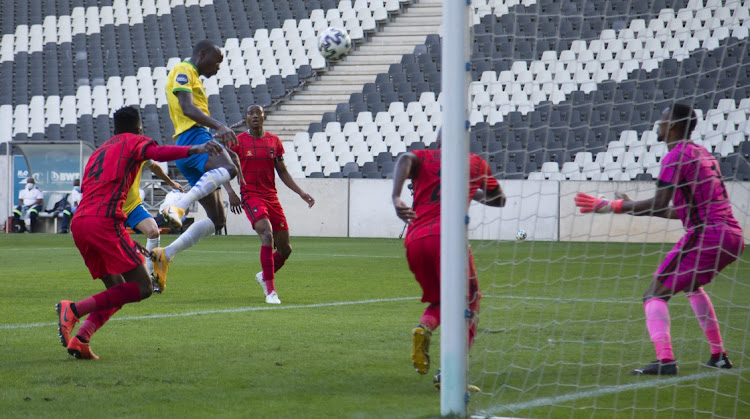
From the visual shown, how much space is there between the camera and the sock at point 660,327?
4500mm

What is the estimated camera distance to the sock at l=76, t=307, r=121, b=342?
477cm

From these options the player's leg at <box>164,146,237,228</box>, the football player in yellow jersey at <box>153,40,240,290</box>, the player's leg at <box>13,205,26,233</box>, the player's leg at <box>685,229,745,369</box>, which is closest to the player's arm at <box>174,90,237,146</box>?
the football player in yellow jersey at <box>153,40,240,290</box>

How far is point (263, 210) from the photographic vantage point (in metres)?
7.89

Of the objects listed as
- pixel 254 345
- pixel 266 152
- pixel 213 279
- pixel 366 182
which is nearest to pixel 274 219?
pixel 266 152

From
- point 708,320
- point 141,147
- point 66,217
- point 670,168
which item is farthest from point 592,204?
point 66,217

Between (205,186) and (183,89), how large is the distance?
766mm

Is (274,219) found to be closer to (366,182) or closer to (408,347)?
(408,347)

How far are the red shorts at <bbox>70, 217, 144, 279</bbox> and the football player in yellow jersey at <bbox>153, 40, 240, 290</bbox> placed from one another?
5.06 ft

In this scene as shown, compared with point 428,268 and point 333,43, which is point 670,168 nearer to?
point 428,268

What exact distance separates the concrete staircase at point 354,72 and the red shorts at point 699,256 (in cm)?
1876

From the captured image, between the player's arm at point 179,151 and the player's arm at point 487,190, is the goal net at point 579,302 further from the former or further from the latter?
the player's arm at point 179,151

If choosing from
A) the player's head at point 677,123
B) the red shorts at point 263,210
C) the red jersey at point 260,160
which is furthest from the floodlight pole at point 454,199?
the red jersey at point 260,160

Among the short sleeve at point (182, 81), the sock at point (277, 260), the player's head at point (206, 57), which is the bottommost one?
the sock at point (277, 260)

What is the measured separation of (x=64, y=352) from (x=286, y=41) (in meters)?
20.4
